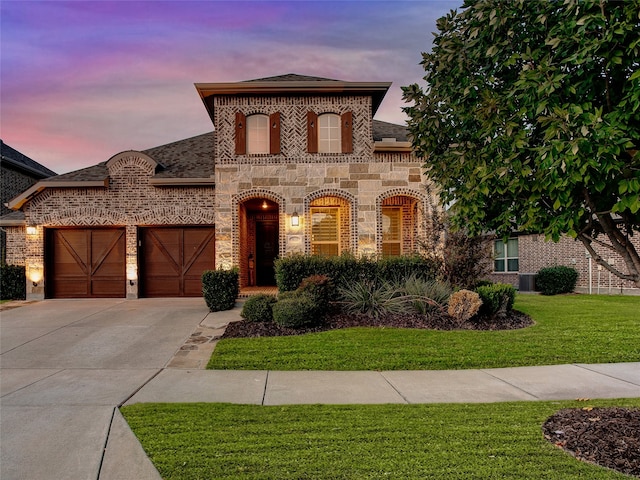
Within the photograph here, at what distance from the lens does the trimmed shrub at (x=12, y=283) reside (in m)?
13.1

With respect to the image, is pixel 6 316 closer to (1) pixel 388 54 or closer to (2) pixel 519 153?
(2) pixel 519 153

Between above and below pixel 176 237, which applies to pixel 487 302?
below

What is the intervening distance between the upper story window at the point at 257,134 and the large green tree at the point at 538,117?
8659 millimetres

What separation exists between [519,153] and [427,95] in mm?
1553

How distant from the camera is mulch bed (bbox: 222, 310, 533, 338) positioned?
8.12 meters

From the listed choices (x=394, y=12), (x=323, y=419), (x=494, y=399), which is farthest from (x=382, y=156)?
(x=323, y=419)

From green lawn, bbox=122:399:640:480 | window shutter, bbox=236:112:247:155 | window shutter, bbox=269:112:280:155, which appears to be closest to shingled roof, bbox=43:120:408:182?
window shutter, bbox=236:112:247:155

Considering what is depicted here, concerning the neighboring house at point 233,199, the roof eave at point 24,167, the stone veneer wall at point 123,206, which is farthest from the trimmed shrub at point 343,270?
the roof eave at point 24,167

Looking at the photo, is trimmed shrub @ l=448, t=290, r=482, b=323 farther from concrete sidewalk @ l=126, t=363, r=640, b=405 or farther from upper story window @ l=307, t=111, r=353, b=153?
upper story window @ l=307, t=111, r=353, b=153

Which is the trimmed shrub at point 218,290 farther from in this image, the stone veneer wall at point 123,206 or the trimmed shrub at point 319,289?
the stone veneer wall at point 123,206

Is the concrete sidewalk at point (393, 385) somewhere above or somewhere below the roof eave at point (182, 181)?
below

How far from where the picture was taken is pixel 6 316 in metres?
10.3

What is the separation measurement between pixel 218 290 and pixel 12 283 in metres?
8.15

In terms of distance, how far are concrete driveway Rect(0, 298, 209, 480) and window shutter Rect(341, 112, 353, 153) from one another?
6758 mm
